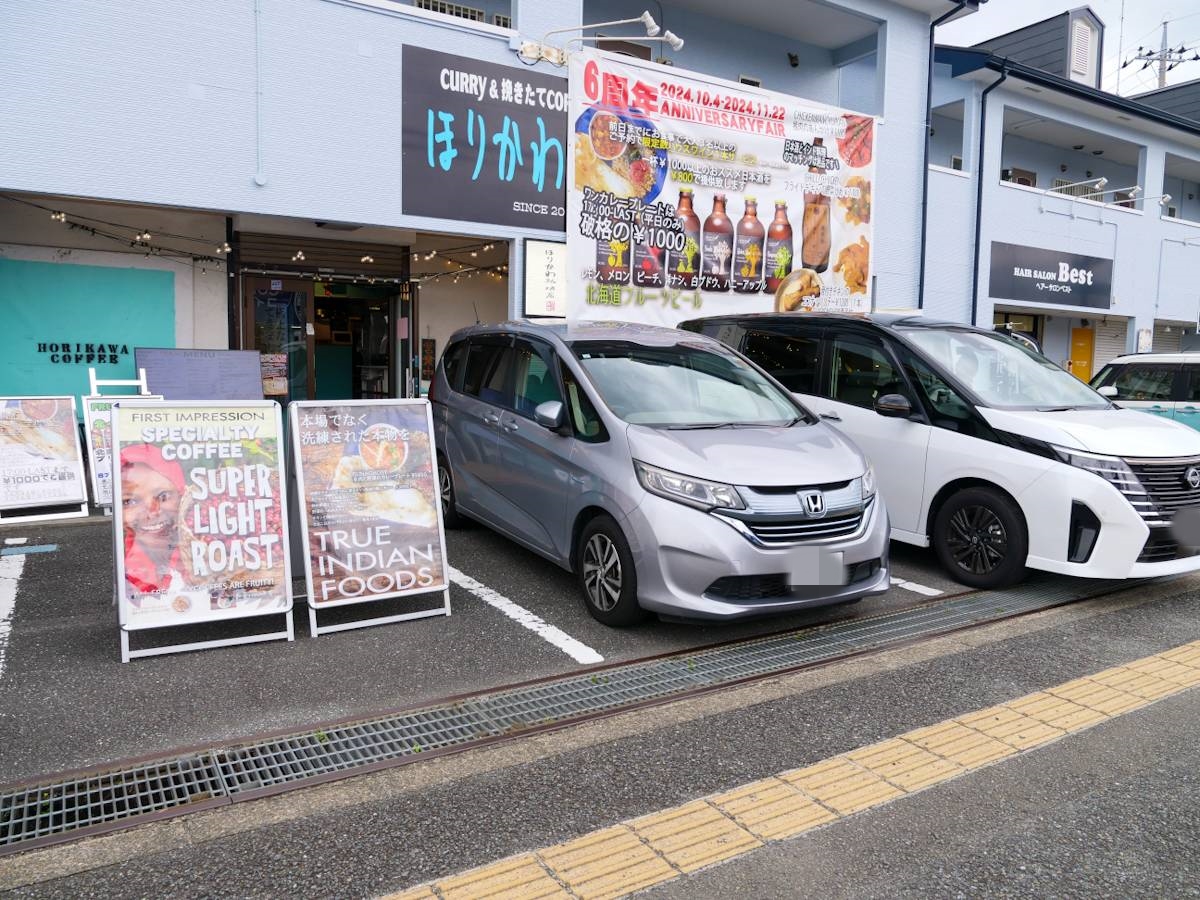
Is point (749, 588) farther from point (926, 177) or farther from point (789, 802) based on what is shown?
point (926, 177)

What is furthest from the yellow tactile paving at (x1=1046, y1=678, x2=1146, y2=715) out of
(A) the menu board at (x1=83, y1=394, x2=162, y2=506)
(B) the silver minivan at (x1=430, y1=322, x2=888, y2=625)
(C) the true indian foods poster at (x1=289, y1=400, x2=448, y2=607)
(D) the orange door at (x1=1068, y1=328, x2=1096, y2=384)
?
(D) the orange door at (x1=1068, y1=328, x2=1096, y2=384)

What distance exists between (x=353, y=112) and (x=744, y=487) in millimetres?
6823

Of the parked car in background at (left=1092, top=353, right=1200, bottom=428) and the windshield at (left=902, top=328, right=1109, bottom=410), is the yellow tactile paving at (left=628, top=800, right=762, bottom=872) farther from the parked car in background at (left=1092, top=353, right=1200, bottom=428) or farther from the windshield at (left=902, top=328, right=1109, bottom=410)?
the parked car in background at (left=1092, top=353, right=1200, bottom=428)

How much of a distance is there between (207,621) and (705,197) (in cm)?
903

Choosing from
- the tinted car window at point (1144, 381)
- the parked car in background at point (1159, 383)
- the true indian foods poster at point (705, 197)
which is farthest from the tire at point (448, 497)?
the tinted car window at point (1144, 381)

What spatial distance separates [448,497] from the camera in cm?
720

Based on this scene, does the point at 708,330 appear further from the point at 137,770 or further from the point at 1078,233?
the point at 1078,233

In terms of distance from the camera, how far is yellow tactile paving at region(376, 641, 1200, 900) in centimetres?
272

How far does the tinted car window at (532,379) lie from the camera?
582 cm

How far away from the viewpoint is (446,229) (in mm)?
9969

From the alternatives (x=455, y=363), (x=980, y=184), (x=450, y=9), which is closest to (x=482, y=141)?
(x=450, y=9)

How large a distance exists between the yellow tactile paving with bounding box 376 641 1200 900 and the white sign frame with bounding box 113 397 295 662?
2441mm

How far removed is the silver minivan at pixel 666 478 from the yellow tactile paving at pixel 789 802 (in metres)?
1.12

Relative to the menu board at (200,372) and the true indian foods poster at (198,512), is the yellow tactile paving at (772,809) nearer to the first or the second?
the true indian foods poster at (198,512)
